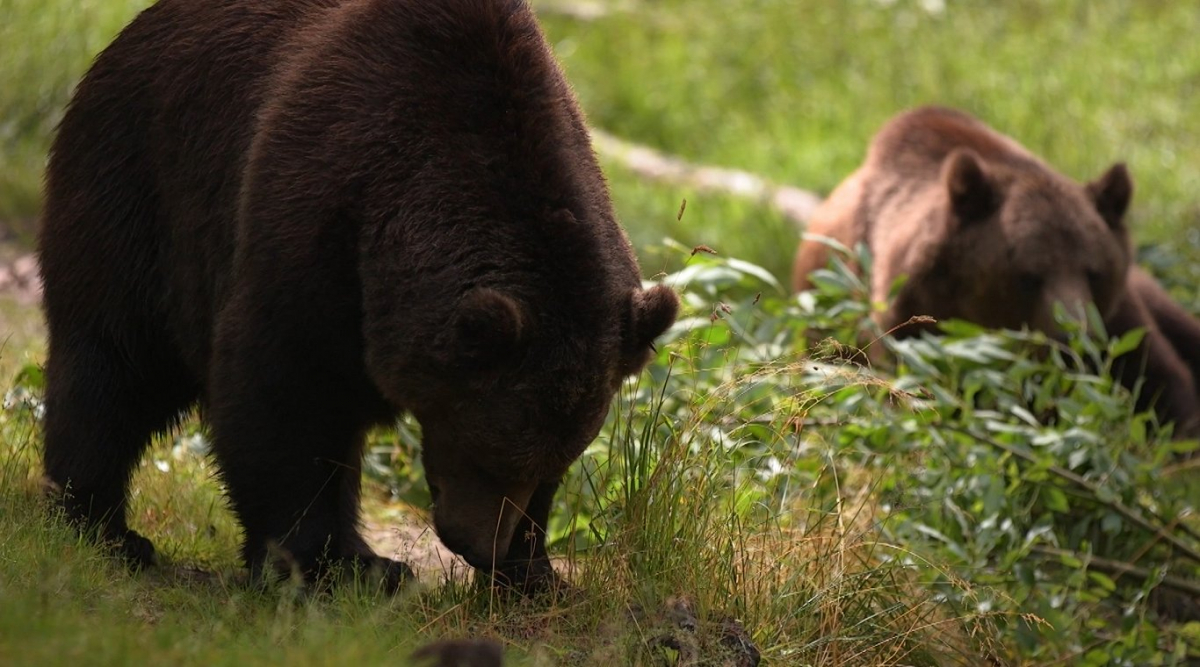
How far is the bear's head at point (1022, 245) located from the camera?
8.19m

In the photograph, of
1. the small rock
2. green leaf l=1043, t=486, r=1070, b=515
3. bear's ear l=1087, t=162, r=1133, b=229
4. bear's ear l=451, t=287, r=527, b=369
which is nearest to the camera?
the small rock

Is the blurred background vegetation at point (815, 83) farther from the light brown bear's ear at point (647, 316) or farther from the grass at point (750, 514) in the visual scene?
the light brown bear's ear at point (647, 316)

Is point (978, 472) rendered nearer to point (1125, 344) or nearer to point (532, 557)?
point (1125, 344)

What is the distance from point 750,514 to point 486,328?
1426 mm

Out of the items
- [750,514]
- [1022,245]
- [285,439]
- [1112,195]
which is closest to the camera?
[285,439]

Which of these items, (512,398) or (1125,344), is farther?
(1125,344)

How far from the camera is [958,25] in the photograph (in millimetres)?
15305

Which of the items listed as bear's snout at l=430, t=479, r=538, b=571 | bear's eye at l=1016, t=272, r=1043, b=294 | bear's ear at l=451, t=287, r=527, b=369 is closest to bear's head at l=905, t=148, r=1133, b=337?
bear's eye at l=1016, t=272, r=1043, b=294

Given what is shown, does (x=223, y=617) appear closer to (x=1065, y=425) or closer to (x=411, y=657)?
(x=411, y=657)

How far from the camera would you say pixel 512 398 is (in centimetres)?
416

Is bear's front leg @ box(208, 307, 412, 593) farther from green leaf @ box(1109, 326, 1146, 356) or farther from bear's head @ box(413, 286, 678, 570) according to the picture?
green leaf @ box(1109, 326, 1146, 356)

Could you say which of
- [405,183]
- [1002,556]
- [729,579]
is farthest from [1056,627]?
[405,183]

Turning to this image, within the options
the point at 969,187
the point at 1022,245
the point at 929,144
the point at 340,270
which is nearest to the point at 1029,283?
the point at 1022,245

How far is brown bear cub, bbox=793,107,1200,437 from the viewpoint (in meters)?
8.21
